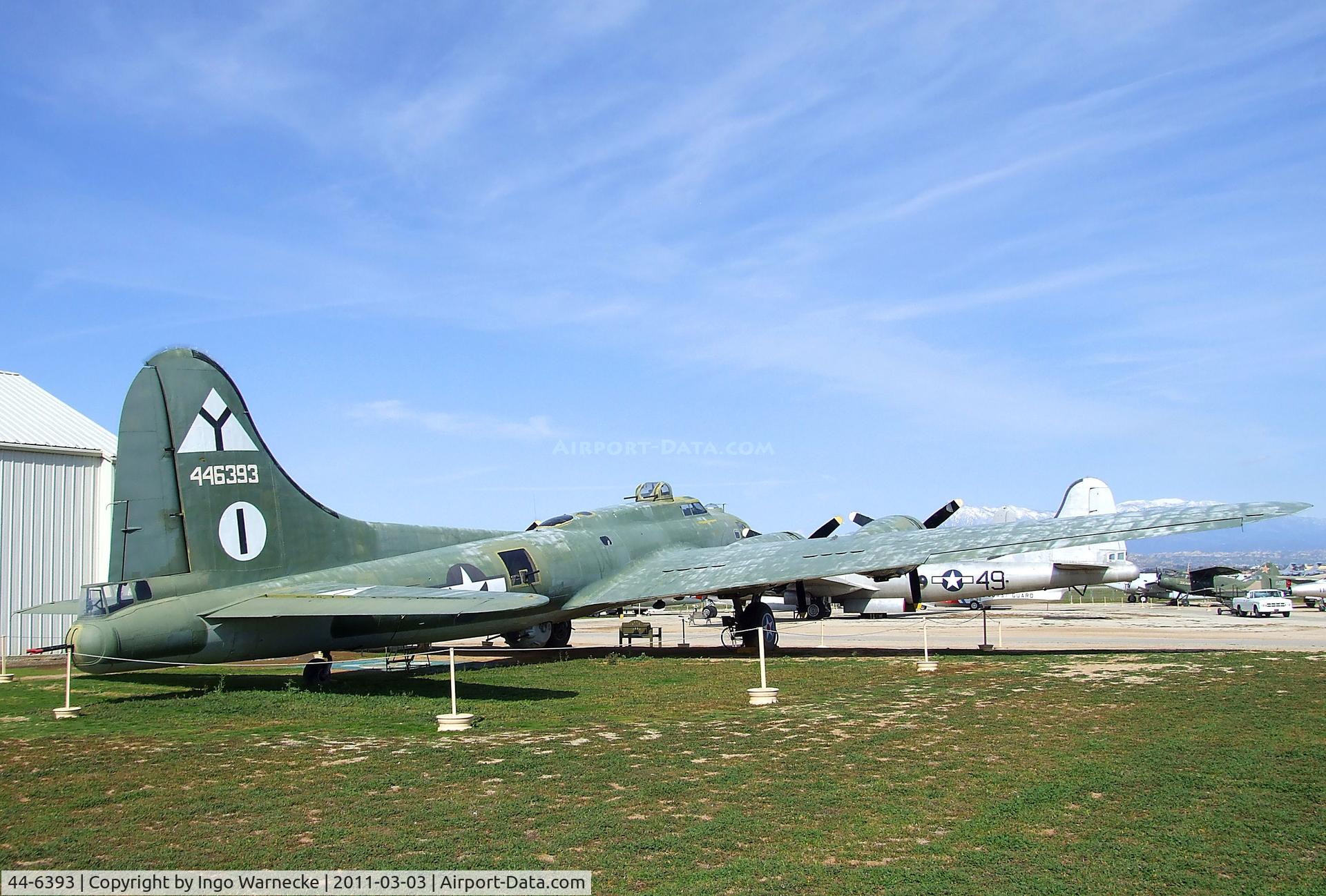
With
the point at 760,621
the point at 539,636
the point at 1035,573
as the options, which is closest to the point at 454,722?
the point at 760,621

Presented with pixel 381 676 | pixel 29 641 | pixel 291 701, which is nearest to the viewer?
pixel 291 701

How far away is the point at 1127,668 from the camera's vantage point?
21500 millimetres

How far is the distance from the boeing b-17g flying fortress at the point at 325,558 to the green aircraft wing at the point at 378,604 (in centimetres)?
5

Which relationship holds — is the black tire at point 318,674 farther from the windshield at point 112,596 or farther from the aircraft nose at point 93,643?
the aircraft nose at point 93,643

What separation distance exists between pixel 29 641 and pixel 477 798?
29.9 m

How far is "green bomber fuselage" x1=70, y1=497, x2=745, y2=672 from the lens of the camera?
1714 centimetres

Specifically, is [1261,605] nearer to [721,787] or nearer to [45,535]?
[721,787]

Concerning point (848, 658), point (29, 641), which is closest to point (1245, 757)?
point (848, 658)

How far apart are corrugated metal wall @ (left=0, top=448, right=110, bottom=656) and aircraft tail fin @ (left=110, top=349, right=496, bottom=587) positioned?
58.1 ft

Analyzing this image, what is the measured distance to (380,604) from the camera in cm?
1702

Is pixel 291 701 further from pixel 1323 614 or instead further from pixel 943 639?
pixel 1323 614

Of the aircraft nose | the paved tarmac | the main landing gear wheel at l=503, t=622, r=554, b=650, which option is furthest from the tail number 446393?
the paved tarmac

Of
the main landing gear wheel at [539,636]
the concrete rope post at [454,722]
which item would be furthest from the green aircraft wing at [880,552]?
the concrete rope post at [454,722]

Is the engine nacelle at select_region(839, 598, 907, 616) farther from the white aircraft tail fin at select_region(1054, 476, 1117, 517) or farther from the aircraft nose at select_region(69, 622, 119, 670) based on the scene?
the aircraft nose at select_region(69, 622, 119, 670)
